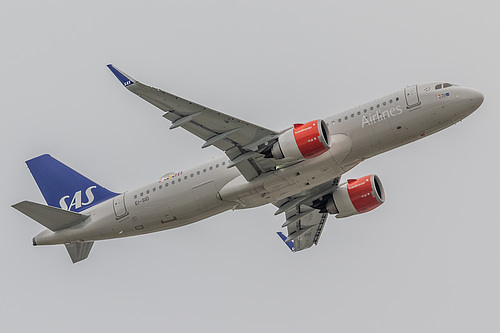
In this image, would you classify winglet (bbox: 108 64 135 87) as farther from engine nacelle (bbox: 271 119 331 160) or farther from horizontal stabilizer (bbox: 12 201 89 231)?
horizontal stabilizer (bbox: 12 201 89 231)

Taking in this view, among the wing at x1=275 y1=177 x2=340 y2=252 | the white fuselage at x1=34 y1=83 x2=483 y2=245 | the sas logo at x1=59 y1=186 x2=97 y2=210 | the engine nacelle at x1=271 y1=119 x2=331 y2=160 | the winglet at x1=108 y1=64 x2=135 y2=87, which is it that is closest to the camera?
the winglet at x1=108 y1=64 x2=135 y2=87

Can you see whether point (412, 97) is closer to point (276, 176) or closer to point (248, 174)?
point (276, 176)

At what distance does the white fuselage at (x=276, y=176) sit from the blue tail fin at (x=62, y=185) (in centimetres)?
155

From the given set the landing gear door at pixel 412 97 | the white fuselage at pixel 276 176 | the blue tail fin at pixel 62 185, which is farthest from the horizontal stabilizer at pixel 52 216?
the landing gear door at pixel 412 97

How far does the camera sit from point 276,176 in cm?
4475

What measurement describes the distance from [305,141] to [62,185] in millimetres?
18858

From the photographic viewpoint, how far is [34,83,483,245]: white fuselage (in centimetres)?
4309

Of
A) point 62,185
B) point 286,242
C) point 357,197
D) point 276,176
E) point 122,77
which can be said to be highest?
point 122,77

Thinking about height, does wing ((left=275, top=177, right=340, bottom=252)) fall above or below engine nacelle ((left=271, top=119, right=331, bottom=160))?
below

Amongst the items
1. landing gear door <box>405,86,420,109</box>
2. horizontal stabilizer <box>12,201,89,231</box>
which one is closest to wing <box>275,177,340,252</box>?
landing gear door <box>405,86,420,109</box>

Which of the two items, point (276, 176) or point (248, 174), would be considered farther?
point (248, 174)

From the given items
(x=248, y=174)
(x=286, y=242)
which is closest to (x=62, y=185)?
(x=248, y=174)

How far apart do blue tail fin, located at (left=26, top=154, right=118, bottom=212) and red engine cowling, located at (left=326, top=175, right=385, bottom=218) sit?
606 inches

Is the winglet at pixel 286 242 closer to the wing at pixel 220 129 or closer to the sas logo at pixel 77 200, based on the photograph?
the wing at pixel 220 129
